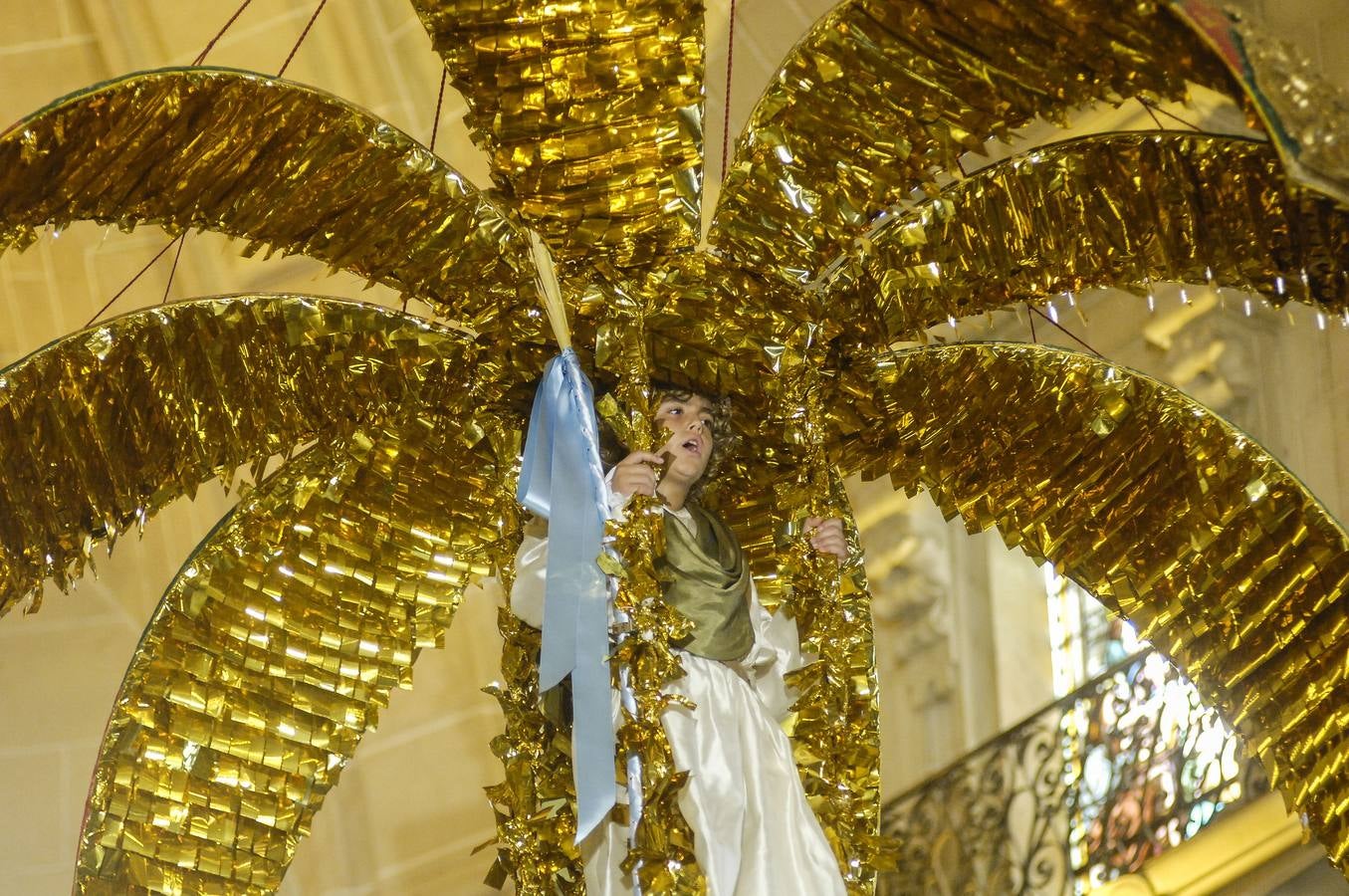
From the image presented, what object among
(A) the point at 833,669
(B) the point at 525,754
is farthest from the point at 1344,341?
(B) the point at 525,754

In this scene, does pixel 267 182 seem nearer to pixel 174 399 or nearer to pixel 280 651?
pixel 174 399

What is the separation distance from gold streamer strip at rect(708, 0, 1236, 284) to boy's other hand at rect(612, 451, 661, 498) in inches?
18.6

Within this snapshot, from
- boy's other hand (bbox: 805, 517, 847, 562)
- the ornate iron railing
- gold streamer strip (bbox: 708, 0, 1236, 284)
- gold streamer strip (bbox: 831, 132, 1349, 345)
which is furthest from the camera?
the ornate iron railing

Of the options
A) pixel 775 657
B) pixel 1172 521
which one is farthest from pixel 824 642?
pixel 1172 521

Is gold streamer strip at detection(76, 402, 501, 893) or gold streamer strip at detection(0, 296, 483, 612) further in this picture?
gold streamer strip at detection(76, 402, 501, 893)

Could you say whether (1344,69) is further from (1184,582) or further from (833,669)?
(833,669)

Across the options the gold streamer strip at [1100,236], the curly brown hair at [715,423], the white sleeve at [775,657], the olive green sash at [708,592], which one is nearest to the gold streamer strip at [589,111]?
the curly brown hair at [715,423]

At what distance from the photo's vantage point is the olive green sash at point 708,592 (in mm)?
3150

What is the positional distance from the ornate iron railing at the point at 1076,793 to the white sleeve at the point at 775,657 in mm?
2137

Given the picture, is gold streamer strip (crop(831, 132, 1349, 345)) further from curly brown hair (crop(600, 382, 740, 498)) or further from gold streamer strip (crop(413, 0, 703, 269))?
gold streamer strip (crop(413, 0, 703, 269))

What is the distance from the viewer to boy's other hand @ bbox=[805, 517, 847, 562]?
326 cm

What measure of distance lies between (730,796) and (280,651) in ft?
3.07

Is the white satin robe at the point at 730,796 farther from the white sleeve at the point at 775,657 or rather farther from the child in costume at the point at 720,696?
the white sleeve at the point at 775,657

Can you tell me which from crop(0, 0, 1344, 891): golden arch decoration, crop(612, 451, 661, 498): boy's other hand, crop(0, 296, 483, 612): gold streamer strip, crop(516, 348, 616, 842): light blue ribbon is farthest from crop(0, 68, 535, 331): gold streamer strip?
crop(612, 451, 661, 498): boy's other hand
